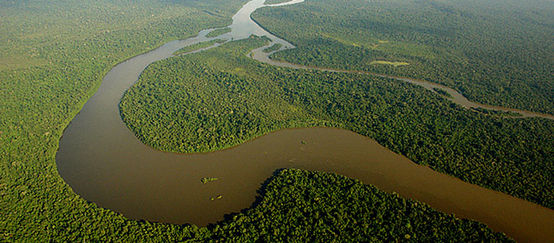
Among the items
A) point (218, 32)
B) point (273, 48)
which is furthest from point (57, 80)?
point (273, 48)

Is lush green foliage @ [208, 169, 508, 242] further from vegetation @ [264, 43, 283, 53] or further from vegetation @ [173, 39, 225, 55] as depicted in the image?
vegetation @ [173, 39, 225, 55]

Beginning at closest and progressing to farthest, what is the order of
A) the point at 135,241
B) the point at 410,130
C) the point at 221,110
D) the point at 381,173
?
the point at 135,241, the point at 381,173, the point at 410,130, the point at 221,110

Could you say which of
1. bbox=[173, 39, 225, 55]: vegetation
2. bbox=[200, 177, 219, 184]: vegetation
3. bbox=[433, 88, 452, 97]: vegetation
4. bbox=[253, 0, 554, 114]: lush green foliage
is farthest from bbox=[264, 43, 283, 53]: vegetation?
bbox=[200, 177, 219, 184]: vegetation

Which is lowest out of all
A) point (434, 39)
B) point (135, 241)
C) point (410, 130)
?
point (135, 241)

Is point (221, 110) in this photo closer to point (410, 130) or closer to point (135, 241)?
point (135, 241)

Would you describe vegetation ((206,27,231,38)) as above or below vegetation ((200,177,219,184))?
above

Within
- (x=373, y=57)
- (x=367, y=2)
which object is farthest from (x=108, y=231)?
(x=367, y=2)
